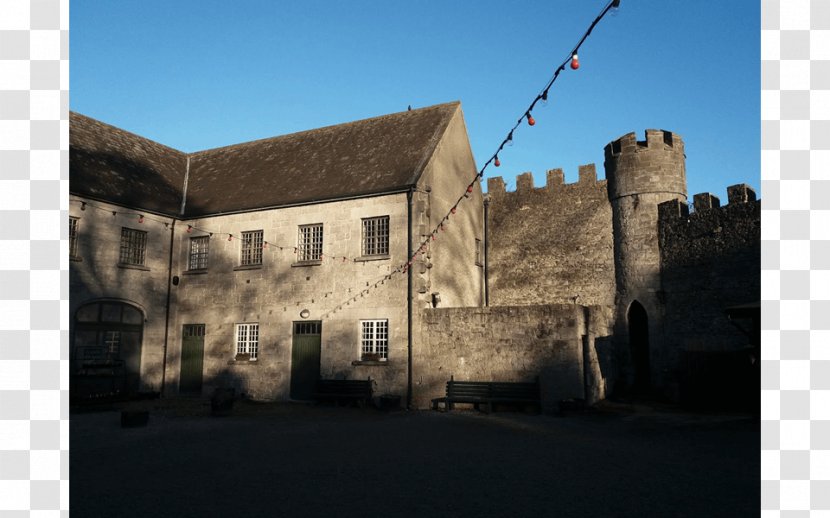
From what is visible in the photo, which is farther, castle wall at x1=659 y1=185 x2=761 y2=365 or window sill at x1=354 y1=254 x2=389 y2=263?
window sill at x1=354 y1=254 x2=389 y2=263

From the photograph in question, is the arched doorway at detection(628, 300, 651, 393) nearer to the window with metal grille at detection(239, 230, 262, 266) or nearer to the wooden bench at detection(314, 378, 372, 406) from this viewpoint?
the wooden bench at detection(314, 378, 372, 406)

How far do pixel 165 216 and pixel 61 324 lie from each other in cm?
1971

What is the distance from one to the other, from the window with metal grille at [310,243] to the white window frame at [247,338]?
305cm

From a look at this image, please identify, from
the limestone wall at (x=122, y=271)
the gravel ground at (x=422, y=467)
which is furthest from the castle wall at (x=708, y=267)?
the limestone wall at (x=122, y=271)

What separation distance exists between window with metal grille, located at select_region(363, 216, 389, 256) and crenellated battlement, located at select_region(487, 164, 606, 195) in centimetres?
670

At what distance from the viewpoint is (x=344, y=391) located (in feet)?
64.0

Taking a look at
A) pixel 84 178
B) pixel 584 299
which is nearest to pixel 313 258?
pixel 84 178

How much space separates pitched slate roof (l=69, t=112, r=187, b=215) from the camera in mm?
21516

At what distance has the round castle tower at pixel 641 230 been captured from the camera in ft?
69.1

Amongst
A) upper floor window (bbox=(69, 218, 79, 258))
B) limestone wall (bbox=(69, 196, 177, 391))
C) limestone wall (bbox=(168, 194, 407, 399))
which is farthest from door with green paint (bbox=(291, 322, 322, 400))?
upper floor window (bbox=(69, 218, 79, 258))

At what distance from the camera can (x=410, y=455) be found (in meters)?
10.7

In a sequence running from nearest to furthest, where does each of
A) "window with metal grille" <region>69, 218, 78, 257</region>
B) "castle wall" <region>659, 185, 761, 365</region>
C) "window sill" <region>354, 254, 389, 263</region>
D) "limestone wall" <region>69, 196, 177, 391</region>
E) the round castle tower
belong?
1. "castle wall" <region>659, 185, 761, 365</region>
2. "window sill" <region>354, 254, 389, 263</region>
3. "window with metal grille" <region>69, 218, 78, 257</region>
4. "limestone wall" <region>69, 196, 177, 391</region>
5. the round castle tower

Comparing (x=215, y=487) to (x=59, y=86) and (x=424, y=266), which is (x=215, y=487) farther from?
(x=424, y=266)

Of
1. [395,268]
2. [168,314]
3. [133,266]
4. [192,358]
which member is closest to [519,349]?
[395,268]
